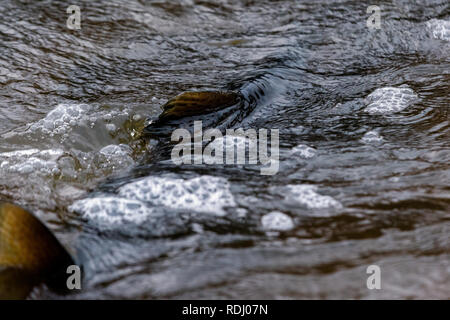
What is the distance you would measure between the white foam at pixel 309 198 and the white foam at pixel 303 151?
1.23 ft

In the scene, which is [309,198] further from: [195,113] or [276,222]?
[195,113]

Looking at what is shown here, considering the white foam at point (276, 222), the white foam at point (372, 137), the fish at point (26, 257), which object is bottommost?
the fish at point (26, 257)

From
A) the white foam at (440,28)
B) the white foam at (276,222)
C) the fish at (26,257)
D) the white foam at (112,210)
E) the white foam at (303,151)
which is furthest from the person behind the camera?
the white foam at (440,28)

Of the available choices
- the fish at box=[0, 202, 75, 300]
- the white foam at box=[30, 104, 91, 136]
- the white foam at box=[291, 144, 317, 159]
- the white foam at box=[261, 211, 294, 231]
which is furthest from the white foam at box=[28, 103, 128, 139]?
the white foam at box=[261, 211, 294, 231]

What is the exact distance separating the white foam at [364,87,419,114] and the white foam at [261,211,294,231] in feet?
4.98

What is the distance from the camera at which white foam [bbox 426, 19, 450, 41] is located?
521cm

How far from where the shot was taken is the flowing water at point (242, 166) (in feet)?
8.04

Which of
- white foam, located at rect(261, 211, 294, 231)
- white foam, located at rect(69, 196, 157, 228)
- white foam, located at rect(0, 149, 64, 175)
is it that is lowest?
white foam, located at rect(261, 211, 294, 231)

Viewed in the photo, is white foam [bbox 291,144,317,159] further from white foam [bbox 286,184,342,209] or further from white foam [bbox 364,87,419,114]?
white foam [bbox 364,87,419,114]

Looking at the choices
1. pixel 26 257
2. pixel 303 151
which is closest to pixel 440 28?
pixel 303 151

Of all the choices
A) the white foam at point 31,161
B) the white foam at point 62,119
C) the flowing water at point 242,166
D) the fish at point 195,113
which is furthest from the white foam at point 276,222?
the white foam at point 62,119

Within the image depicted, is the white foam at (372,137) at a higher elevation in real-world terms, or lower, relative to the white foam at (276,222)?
higher

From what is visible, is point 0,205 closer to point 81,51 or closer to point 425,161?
point 425,161

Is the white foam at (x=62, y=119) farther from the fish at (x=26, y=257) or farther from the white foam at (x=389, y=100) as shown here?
the white foam at (x=389, y=100)
